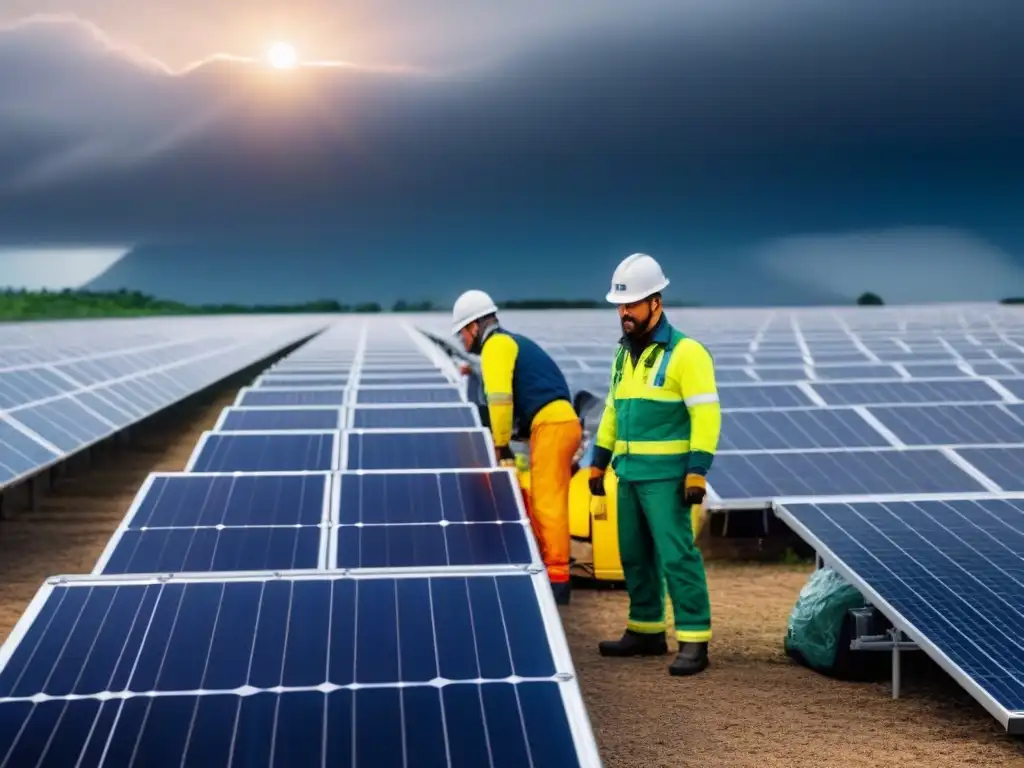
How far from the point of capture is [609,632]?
807cm

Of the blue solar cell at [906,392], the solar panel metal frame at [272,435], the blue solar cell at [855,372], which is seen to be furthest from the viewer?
the blue solar cell at [855,372]

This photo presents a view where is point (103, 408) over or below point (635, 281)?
below

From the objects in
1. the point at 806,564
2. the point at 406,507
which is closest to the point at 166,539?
the point at 406,507

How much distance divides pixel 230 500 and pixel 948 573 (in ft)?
13.6

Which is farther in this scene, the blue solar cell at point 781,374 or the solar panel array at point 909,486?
the blue solar cell at point 781,374

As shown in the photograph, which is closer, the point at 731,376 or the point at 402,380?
the point at 402,380

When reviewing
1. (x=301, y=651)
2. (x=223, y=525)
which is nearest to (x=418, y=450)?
(x=223, y=525)

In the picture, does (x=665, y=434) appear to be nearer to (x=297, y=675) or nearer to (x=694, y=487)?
(x=694, y=487)

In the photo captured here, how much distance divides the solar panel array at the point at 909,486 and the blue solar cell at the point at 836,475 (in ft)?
0.06

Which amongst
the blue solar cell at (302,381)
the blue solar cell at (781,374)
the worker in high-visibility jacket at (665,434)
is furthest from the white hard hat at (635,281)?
the blue solar cell at (781,374)

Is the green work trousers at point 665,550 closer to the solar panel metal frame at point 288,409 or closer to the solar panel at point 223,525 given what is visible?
the solar panel at point 223,525

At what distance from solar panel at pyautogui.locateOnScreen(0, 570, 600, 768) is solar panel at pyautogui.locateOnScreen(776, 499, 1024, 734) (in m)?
2.07

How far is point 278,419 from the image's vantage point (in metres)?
10.9

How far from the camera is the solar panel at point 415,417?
10617 millimetres
